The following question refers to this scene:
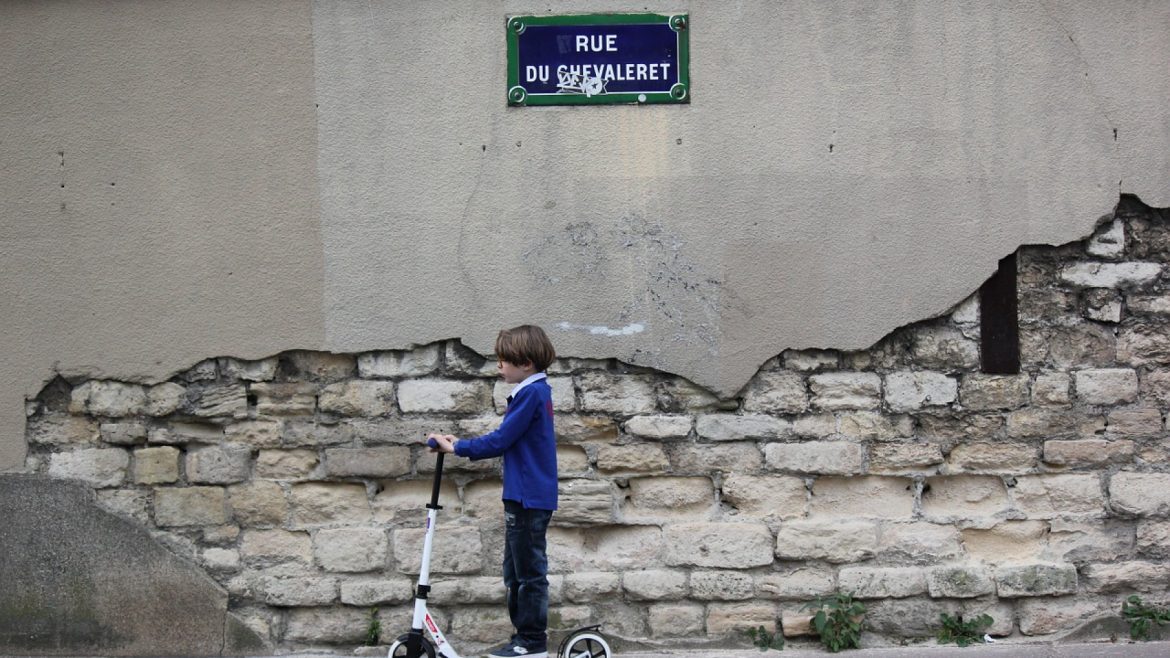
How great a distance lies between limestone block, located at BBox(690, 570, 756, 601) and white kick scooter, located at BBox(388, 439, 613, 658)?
0.52 metres

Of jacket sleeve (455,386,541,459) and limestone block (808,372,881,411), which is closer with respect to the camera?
jacket sleeve (455,386,541,459)

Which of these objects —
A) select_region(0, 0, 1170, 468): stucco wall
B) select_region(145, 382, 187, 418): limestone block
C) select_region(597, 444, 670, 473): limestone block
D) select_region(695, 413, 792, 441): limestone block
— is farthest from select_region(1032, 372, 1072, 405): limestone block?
select_region(145, 382, 187, 418): limestone block

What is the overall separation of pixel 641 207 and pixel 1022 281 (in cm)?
172

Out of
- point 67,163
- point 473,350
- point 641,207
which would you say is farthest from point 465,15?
point 67,163

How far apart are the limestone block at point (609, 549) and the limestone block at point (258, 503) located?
119cm

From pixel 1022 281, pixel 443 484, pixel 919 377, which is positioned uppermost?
pixel 1022 281

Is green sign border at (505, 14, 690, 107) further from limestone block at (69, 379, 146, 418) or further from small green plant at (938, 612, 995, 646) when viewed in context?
small green plant at (938, 612, 995, 646)

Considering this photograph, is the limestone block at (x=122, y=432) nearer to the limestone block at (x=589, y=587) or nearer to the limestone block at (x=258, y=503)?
the limestone block at (x=258, y=503)

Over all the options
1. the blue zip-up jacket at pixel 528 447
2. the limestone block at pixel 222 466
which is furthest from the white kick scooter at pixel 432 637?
the limestone block at pixel 222 466

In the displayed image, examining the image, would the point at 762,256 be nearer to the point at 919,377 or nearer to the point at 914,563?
the point at 919,377

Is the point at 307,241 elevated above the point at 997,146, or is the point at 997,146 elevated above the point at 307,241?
the point at 997,146

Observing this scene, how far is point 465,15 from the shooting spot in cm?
506

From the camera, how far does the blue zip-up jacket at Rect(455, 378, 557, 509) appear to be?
4426mm

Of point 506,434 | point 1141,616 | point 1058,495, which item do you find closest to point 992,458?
point 1058,495
